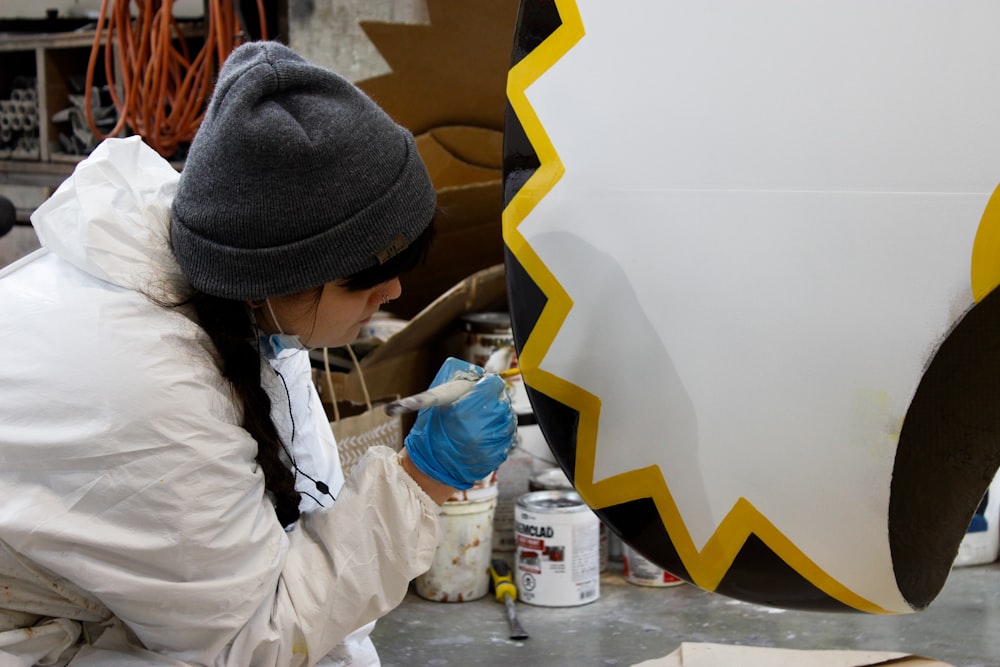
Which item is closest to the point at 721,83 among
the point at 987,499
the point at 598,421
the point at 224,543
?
the point at 598,421

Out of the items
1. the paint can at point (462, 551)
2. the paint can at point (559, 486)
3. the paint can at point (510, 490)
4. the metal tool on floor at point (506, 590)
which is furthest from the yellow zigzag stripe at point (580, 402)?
the paint can at point (510, 490)

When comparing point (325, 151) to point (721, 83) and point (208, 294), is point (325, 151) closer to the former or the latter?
point (208, 294)

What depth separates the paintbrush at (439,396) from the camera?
1.06 m

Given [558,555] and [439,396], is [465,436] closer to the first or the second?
[439,396]

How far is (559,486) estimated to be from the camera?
2174 millimetres

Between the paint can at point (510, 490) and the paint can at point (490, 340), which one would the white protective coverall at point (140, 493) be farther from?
the paint can at point (510, 490)

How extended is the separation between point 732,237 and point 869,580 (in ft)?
1.17

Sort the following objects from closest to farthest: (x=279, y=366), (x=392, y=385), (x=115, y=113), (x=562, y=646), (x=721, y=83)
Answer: (x=721, y=83)
(x=279, y=366)
(x=562, y=646)
(x=392, y=385)
(x=115, y=113)

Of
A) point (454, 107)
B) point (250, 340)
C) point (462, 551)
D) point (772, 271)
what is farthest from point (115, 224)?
point (454, 107)

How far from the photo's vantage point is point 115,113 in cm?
337

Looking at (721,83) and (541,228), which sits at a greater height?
(721,83)

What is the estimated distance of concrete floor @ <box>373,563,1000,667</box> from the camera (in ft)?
5.81

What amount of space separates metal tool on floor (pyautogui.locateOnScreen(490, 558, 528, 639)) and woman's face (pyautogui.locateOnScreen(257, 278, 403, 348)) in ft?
3.16

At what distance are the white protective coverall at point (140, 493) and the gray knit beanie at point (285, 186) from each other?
0.27ft
